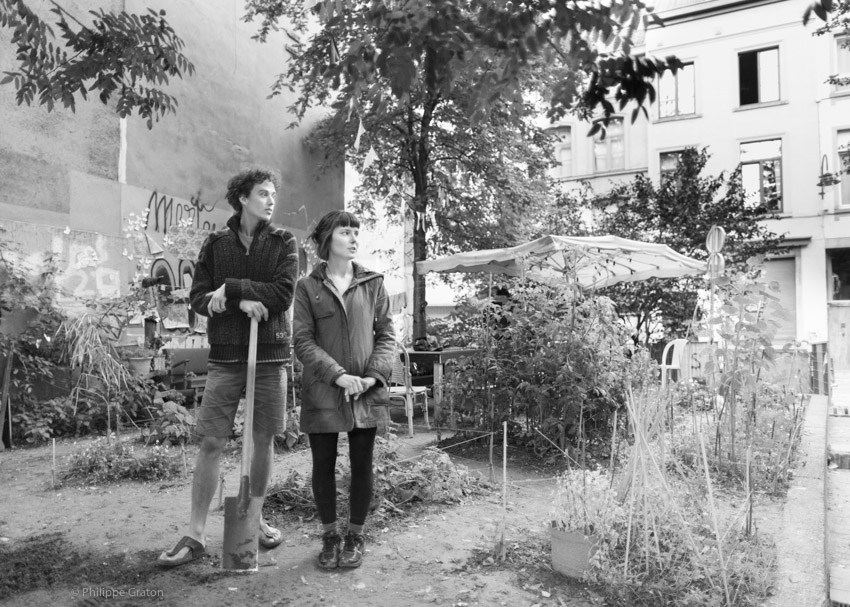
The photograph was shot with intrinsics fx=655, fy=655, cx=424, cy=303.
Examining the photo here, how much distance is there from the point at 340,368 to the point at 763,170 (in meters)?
21.7

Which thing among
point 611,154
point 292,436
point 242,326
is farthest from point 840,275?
point 242,326

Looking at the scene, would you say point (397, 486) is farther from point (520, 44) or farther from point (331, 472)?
point (520, 44)

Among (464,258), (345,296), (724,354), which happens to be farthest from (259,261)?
Result: (464,258)

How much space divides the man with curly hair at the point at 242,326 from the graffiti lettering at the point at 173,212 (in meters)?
6.14

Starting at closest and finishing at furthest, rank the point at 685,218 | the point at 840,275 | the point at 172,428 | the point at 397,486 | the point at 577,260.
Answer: the point at 397,486
the point at 172,428
the point at 577,260
the point at 685,218
the point at 840,275

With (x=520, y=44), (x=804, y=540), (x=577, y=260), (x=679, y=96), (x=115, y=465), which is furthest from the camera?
(x=679, y=96)

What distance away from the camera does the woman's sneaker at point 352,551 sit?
311 cm

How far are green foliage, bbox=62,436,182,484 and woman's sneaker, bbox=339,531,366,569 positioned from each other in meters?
2.34

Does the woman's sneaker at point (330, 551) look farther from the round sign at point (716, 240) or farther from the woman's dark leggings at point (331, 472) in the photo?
the round sign at point (716, 240)

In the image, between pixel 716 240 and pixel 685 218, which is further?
pixel 685 218

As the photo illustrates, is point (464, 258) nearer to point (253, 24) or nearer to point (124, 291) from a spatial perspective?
point (124, 291)

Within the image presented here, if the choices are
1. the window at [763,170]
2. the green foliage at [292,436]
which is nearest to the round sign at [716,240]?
the green foliage at [292,436]

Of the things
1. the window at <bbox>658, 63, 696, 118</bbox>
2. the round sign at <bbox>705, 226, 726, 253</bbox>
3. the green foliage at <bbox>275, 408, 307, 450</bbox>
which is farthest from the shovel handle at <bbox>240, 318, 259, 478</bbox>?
the window at <bbox>658, 63, 696, 118</bbox>

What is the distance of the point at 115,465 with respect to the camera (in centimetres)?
492
